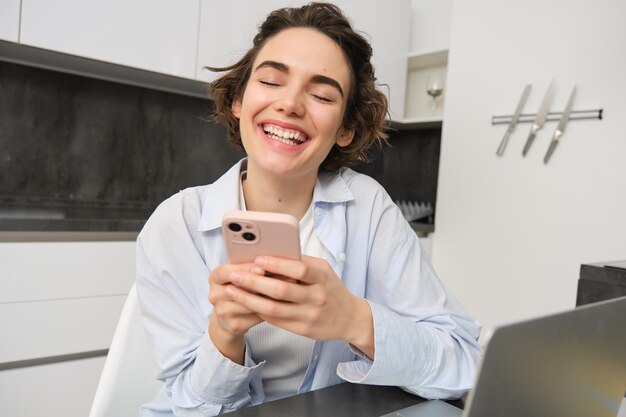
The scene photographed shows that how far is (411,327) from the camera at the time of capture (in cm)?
70

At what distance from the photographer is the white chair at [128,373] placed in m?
0.73

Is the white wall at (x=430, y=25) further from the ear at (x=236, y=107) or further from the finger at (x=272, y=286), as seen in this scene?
the finger at (x=272, y=286)

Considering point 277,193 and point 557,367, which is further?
point 277,193

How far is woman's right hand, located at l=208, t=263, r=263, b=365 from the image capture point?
0.56m

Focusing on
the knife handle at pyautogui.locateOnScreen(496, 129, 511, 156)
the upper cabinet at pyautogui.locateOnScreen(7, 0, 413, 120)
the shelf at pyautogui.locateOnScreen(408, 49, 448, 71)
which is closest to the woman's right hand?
the upper cabinet at pyautogui.locateOnScreen(7, 0, 413, 120)

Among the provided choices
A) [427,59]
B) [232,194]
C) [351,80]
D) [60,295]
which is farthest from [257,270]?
[427,59]

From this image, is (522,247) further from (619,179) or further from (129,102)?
(129,102)

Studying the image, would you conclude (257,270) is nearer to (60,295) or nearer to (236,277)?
(236,277)

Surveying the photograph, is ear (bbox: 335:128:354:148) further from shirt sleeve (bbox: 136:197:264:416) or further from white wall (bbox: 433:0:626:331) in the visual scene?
white wall (bbox: 433:0:626:331)

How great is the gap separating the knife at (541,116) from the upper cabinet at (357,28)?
615 millimetres

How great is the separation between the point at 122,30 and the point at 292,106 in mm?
1189

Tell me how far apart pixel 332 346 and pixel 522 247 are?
155 cm

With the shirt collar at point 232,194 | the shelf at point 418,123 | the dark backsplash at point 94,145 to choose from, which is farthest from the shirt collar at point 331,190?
the shelf at point 418,123

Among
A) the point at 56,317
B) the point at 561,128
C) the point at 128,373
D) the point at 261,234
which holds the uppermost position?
the point at 561,128
